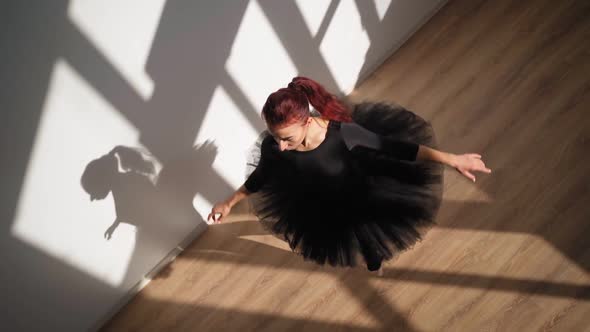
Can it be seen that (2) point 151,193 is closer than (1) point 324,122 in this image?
No

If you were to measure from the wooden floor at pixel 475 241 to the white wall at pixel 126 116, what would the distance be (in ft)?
1.02

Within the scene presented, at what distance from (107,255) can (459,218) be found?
175 centimetres

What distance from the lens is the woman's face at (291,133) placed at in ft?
4.62

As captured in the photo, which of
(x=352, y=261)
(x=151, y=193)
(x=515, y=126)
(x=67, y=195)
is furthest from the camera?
(x=515, y=126)

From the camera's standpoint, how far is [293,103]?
4.56 ft

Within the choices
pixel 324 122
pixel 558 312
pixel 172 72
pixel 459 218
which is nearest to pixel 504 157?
pixel 459 218

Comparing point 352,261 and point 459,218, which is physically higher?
point 352,261

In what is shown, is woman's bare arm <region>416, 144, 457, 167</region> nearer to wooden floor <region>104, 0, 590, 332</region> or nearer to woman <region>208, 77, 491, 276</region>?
woman <region>208, 77, 491, 276</region>

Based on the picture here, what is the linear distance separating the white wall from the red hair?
0.58 meters

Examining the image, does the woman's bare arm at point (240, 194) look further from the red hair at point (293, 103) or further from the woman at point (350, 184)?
the red hair at point (293, 103)

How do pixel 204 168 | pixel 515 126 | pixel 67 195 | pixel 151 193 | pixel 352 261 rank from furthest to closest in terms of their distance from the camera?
pixel 515 126, pixel 204 168, pixel 151 193, pixel 352 261, pixel 67 195

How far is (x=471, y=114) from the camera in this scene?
8.13 ft

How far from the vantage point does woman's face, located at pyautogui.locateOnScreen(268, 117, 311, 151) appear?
55.4 inches

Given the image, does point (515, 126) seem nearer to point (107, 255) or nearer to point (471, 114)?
point (471, 114)
